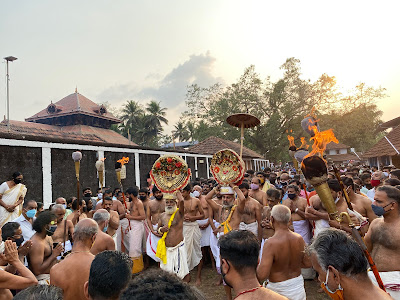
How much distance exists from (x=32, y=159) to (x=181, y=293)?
10836 millimetres

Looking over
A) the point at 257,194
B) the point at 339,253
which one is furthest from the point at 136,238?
the point at 339,253

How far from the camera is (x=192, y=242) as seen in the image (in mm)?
7332

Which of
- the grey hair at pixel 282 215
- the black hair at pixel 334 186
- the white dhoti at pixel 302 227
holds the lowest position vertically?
the white dhoti at pixel 302 227

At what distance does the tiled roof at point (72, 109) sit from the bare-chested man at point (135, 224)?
23348mm

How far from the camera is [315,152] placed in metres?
2.91

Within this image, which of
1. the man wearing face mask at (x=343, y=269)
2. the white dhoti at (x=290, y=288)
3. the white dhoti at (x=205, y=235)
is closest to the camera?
the man wearing face mask at (x=343, y=269)

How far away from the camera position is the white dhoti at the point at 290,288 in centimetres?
383

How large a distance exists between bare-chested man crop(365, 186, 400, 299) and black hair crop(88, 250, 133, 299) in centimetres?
280

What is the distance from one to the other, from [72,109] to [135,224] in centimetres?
2631

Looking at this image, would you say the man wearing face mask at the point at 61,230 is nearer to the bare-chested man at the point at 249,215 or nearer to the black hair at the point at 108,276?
the black hair at the point at 108,276

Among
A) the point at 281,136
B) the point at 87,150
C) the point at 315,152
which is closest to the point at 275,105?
the point at 281,136

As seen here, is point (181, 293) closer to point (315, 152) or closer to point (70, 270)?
point (315, 152)

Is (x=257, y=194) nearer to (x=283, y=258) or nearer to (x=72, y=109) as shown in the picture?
(x=283, y=258)

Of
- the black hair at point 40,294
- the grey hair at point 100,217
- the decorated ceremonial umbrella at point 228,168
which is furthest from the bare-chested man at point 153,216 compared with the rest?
the black hair at point 40,294
